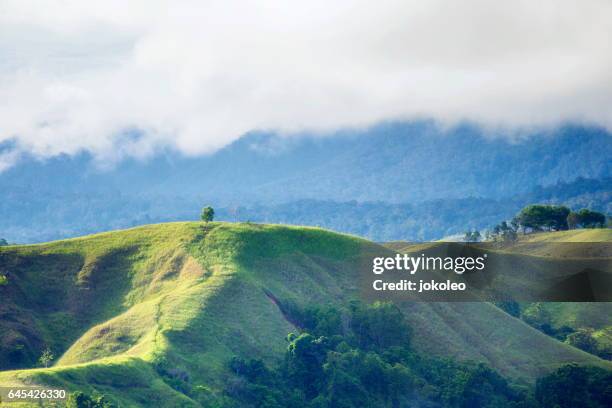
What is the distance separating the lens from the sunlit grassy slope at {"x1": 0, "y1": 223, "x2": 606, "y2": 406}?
15050 centimetres

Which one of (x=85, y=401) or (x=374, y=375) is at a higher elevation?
(x=374, y=375)

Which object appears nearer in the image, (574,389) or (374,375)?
(374,375)

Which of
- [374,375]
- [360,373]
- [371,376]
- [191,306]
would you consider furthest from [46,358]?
[374,375]

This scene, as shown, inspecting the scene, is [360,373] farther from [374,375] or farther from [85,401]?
[85,401]

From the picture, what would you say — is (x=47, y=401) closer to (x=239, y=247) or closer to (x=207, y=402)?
(x=207, y=402)

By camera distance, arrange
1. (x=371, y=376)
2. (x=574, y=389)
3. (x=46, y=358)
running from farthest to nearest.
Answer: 1. (x=574, y=389)
2. (x=371, y=376)
3. (x=46, y=358)

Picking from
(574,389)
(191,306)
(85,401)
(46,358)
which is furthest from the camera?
(574,389)

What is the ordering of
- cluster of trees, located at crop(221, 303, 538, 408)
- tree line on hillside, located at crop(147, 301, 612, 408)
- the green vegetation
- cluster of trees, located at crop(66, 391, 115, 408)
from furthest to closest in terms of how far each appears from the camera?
the green vegetation
tree line on hillside, located at crop(147, 301, 612, 408)
cluster of trees, located at crop(221, 303, 538, 408)
cluster of trees, located at crop(66, 391, 115, 408)

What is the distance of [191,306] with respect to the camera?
16062 cm

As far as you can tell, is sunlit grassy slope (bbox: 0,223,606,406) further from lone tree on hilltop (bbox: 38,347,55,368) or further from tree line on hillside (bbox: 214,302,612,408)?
tree line on hillside (bbox: 214,302,612,408)

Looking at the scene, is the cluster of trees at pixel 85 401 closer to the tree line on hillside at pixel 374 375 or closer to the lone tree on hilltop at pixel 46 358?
the tree line on hillside at pixel 374 375

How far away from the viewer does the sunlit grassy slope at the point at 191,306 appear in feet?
494

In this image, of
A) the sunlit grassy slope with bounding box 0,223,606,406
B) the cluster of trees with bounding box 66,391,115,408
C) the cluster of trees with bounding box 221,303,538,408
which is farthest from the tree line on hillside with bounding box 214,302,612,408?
the cluster of trees with bounding box 66,391,115,408

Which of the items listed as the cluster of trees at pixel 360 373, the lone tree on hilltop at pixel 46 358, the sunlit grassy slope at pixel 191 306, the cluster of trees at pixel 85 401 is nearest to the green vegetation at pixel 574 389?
the cluster of trees at pixel 360 373
